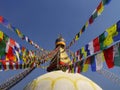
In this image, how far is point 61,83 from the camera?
953 centimetres

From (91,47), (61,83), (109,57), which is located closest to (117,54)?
(109,57)

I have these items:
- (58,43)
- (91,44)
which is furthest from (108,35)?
(58,43)

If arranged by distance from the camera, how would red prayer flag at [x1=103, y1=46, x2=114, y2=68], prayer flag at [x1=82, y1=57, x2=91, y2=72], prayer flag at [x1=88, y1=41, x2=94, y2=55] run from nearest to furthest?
red prayer flag at [x1=103, y1=46, x2=114, y2=68], prayer flag at [x1=82, y1=57, x2=91, y2=72], prayer flag at [x1=88, y1=41, x2=94, y2=55]

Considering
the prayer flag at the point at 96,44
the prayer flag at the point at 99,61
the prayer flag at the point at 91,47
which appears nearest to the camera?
the prayer flag at the point at 99,61

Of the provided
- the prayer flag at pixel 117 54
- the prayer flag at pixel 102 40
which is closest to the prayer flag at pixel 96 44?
the prayer flag at pixel 102 40

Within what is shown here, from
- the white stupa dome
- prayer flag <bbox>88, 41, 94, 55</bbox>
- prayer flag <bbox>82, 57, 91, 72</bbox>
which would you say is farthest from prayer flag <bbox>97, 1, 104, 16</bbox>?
the white stupa dome

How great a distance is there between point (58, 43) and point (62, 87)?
10.6 metres

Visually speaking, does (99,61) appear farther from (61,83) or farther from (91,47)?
(61,83)

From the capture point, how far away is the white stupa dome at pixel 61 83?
9.41m

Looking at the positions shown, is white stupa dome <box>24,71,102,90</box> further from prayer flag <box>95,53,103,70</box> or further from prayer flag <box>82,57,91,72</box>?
prayer flag <box>95,53,103,70</box>

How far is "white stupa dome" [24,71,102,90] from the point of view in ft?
30.9

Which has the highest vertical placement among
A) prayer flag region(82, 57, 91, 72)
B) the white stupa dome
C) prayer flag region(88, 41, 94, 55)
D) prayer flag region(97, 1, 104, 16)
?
prayer flag region(97, 1, 104, 16)

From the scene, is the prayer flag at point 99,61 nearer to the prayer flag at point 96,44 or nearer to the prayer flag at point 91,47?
the prayer flag at point 96,44

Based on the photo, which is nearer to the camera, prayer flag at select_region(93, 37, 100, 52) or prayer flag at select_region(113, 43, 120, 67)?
prayer flag at select_region(113, 43, 120, 67)
